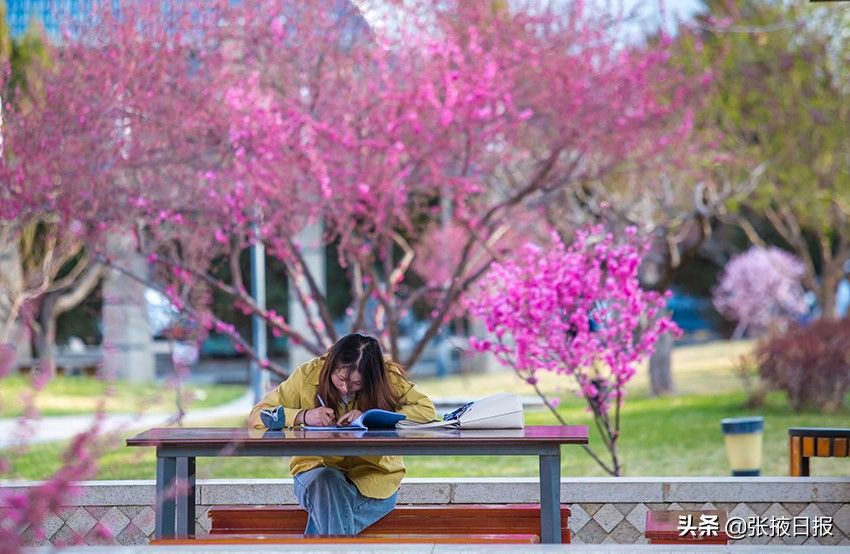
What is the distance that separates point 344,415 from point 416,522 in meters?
0.52

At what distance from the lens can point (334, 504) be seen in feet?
16.9

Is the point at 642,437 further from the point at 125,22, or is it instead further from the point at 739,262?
the point at 739,262

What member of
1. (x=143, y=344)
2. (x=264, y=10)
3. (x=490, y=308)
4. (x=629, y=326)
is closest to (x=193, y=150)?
(x=264, y=10)

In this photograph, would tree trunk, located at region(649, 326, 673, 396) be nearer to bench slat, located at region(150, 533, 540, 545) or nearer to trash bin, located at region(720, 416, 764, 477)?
trash bin, located at region(720, 416, 764, 477)

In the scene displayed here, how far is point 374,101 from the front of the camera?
10.9 meters

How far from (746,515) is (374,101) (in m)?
5.74

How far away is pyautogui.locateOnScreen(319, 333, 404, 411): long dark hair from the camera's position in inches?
210

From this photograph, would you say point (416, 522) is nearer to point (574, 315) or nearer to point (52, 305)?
point (574, 315)

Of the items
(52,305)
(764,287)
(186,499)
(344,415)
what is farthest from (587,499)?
(764,287)

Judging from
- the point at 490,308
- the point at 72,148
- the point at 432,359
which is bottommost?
the point at 432,359

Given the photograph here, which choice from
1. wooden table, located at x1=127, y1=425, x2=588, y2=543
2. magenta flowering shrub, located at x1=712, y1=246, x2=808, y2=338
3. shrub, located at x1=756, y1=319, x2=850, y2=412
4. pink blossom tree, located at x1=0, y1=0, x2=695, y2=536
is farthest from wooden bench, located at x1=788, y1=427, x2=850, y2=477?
magenta flowering shrub, located at x1=712, y1=246, x2=808, y2=338

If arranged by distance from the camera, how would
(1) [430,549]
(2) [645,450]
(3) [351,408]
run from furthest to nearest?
(2) [645,450] < (3) [351,408] < (1) [430,549]

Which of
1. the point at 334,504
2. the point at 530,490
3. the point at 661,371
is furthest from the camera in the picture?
the point at 661,371

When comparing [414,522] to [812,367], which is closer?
[414,522]
